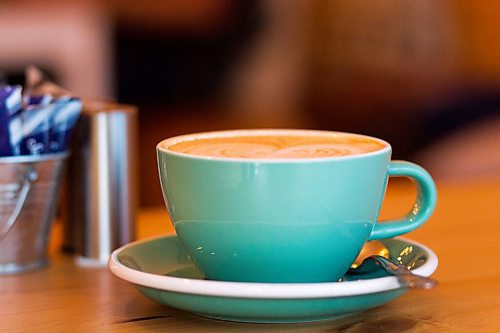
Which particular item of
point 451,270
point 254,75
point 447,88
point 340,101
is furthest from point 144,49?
point 451,270

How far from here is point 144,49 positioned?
2900 millimetres

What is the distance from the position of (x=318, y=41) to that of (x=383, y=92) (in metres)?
0.55

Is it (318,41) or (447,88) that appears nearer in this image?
(447,88)

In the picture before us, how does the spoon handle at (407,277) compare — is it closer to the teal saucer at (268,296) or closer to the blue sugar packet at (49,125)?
the teal saucer at (268,296)

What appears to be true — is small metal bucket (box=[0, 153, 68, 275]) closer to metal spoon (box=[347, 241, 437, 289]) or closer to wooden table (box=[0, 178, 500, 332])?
wooden table (box=[0, 178, 500, 332])

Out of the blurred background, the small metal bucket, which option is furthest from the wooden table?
the blurred background

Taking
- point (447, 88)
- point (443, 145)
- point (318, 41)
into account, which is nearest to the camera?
point (443, 145)

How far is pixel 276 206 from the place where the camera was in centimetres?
55

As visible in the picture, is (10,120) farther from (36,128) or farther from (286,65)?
(286,65)

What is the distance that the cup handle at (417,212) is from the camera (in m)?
0.62

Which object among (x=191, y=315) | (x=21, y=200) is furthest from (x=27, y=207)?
(x=191, y=315)

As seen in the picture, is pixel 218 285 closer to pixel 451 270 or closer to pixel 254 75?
pixel 451 270

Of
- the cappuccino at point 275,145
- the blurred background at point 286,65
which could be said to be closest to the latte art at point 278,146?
the cappuccino at point 275,145

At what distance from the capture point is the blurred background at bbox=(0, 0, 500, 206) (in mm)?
2662
